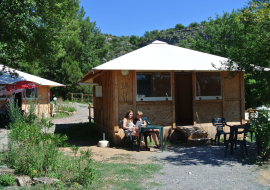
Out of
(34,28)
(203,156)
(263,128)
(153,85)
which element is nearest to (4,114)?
(34,28)

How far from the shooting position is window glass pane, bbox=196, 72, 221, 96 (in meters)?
8.74

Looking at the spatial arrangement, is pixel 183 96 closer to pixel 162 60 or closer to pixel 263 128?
pixel 162 60

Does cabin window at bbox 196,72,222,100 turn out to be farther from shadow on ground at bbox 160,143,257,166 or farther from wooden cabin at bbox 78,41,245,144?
shadow on ground at bbox 160,143,257,166

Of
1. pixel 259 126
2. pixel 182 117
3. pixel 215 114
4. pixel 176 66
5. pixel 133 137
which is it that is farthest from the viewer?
pixel 182 117

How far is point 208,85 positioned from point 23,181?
672cm

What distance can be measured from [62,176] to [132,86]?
4282 millimetres

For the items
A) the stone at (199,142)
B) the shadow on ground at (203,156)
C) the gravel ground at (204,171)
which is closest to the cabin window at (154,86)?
the stone at (199,142)

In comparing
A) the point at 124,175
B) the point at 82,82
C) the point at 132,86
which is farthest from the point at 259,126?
the point at 82,82

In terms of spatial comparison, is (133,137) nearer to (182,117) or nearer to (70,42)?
(182,117)

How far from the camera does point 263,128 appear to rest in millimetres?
5242

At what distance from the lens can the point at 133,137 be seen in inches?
286

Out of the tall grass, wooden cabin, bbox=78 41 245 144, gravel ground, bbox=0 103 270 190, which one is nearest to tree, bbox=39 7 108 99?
wooden cabin, bbox=78 41 245 144

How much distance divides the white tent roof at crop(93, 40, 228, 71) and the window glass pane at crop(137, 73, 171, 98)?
53 centimetres

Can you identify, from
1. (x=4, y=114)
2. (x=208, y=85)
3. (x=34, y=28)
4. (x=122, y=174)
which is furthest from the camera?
(x=4, y=114)
